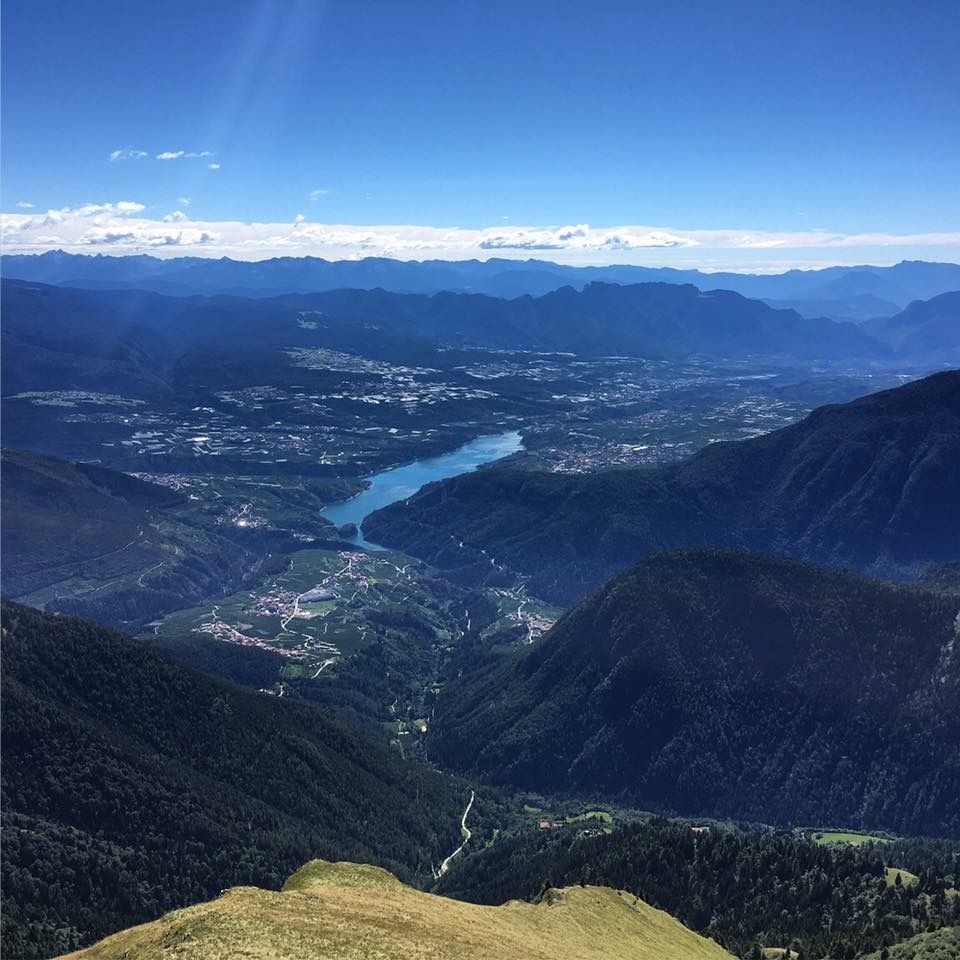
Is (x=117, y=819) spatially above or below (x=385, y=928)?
below

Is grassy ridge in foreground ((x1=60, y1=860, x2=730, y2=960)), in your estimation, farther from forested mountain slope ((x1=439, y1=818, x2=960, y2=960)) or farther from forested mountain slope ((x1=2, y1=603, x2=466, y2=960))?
forested mountain slope ((x1=2, y1=603, x2=466, y2=960))

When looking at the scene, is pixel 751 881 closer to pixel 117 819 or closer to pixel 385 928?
pixel 385 928

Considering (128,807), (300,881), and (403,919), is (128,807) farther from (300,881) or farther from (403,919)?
(403,919)

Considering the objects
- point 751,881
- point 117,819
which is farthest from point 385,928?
point 117,819

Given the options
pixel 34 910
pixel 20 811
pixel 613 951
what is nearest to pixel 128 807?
pixel 20 811

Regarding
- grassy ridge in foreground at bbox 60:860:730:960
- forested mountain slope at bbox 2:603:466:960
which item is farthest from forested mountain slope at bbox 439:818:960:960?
forested mountain slope at bbox 2:603:466:960

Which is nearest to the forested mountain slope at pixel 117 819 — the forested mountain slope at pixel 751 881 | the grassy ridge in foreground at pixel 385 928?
the forested mountain slope at pixel 751 881
